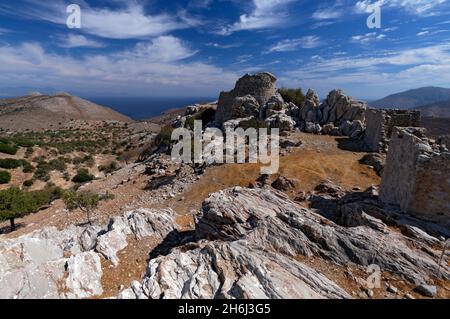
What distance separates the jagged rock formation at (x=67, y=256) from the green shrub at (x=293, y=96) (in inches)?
1173

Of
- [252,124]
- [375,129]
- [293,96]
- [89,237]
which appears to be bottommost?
[89,237]

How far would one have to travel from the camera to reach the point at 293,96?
40.1 metres

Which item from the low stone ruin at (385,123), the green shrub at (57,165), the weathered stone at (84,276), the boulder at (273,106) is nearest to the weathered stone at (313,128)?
the boulder at (273,106)

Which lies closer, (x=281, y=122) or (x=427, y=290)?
(x=427, y=290)

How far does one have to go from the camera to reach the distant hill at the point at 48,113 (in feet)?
282

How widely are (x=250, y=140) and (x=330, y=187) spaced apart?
1207cm

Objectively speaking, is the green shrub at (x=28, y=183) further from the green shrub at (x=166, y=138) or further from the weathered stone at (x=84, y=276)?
the weathered stone at (x=84, y=276)

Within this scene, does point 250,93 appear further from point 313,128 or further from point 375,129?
point 375,129

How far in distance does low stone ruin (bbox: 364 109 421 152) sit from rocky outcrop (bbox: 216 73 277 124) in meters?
15.1

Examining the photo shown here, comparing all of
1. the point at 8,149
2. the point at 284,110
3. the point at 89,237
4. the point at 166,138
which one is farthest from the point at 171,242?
the point at 8,149

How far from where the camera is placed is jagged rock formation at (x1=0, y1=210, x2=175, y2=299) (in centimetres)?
838

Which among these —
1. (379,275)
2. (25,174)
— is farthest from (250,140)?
(25,174)

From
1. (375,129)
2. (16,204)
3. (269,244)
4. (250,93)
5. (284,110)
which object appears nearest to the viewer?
(269,244)

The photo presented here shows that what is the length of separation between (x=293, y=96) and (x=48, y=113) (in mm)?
94468
